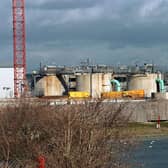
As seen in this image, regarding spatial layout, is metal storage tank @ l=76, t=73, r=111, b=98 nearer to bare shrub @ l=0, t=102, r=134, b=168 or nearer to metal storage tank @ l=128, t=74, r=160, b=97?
metal storage tank @ l=128, t=74, r=160, b=97

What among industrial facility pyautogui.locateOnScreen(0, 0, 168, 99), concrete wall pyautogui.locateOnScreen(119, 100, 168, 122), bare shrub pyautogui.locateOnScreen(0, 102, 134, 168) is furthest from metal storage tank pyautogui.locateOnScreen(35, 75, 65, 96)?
bare shrub pyautogui.locateOnScreen(0, 102, 134, 168)

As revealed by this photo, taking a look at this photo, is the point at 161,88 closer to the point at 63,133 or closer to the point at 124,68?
the point at 124,68

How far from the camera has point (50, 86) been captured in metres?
128

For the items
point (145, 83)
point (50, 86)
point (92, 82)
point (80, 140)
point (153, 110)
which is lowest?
point (153, 110)

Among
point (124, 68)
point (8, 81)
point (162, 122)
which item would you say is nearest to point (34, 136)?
point (162, 122)

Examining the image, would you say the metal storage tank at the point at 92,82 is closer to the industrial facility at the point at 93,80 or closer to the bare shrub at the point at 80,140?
the industrial facility at the point at 93,80

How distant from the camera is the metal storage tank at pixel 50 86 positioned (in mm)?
126688

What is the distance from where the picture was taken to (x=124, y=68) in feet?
445

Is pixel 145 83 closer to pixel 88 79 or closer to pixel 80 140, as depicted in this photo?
pixel 88 79

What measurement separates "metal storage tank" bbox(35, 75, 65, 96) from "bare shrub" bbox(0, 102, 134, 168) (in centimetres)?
10493

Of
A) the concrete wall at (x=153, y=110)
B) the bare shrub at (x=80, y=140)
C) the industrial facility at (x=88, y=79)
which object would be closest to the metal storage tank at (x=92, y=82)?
the industrial facility at (x=88, y=79)

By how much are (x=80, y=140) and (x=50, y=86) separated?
362 ft

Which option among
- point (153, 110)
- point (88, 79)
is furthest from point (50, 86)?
point (153, 110)

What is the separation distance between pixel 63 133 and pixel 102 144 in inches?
45.1
